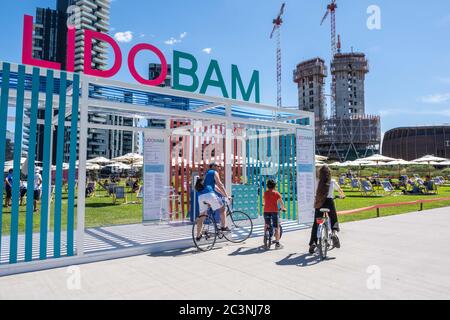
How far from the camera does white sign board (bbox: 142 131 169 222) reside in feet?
33.3

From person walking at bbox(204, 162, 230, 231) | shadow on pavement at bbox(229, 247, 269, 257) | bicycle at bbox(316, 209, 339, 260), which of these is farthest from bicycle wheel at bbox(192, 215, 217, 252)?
bicycle at bbox(316, 209, 339, 260)

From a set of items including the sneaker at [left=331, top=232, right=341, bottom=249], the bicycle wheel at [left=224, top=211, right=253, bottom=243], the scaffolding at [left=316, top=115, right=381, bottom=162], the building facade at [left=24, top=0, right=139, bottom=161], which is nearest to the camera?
the sneaker at [left=331, top=232, right=341, bottom=249]

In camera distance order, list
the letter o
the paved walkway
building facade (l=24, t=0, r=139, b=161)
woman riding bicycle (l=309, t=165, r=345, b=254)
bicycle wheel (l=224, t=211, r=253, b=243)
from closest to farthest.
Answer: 1. the paved walkway
2. woman riding bicycle (l=309, t=165, r=345, b=254)
3. bicycle wheel (l=224, t=211, r=253, b=243)
4. the letter o
5. building facade (l=24, t=0, r=139, b=161)

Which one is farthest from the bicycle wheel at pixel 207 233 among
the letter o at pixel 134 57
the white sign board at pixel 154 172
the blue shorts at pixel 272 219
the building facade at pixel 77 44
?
the building facade at pixel 77 44

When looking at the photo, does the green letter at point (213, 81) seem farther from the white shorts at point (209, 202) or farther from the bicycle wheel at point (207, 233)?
the bicycle wheel at point (207, 233)

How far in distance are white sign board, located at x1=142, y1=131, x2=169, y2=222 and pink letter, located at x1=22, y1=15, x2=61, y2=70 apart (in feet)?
13.9

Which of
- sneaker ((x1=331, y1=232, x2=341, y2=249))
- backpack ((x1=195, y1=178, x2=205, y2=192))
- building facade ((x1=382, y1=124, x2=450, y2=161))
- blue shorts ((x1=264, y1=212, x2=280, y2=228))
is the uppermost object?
building facade ((x1=382, y1=124, x2=450, y2=161))

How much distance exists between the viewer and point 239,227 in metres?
9.01

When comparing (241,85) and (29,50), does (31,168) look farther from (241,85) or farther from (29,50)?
(241,85)

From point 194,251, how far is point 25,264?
277cm

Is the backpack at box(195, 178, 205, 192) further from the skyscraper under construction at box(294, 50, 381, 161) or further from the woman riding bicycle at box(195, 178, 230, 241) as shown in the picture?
the skyscraper under construction at box(294, 50, 381, 161)

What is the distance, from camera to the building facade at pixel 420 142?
82812 mm

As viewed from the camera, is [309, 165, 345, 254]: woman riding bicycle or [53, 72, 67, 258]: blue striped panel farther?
[309, 165, 345, 254]: woman riding bicycle

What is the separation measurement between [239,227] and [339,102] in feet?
345
